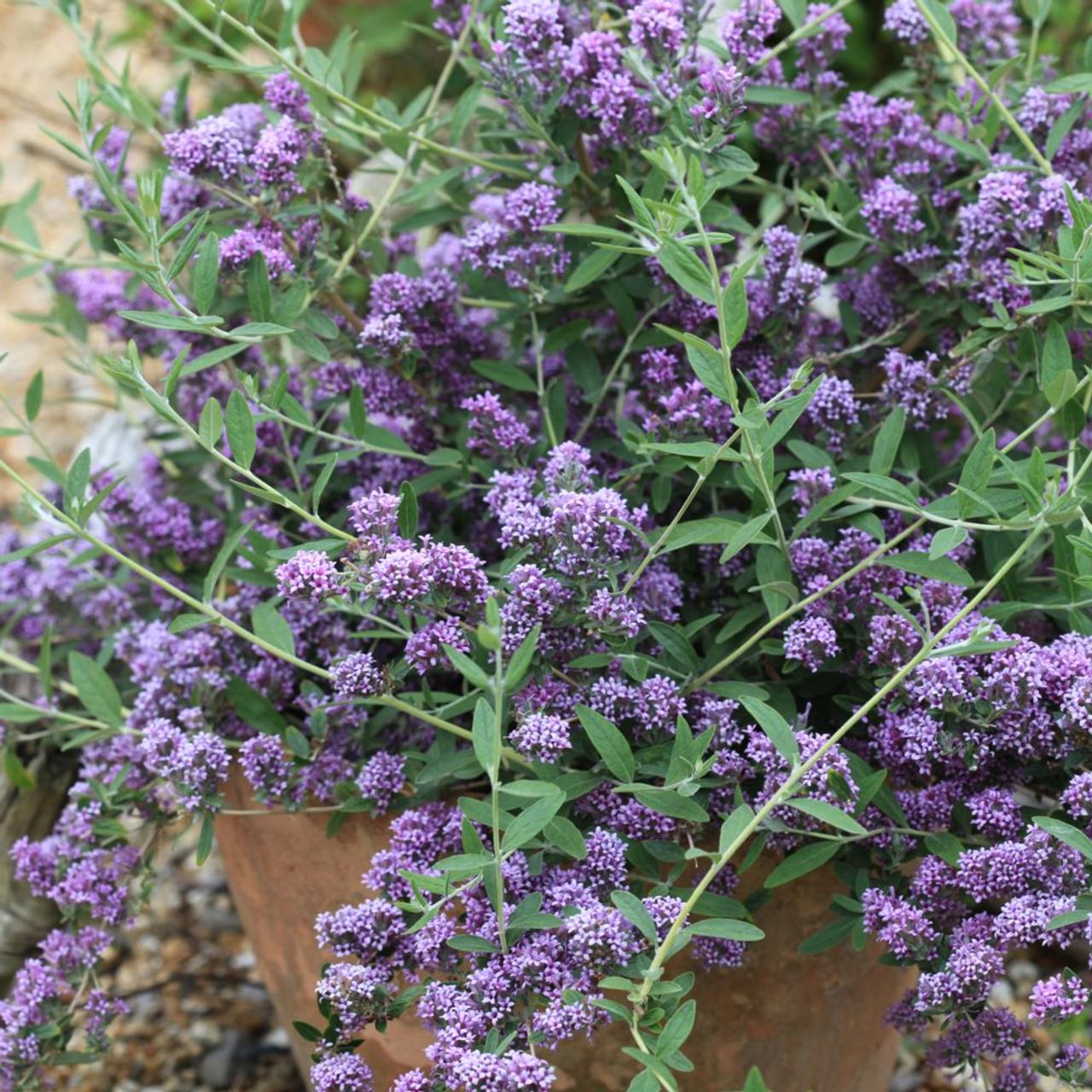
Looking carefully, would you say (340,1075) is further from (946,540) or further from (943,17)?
(943,17)

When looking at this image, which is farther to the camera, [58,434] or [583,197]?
[58,434]

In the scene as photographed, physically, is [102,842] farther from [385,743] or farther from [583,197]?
[583,197]

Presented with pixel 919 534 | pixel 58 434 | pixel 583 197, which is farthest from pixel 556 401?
pixel 58 434

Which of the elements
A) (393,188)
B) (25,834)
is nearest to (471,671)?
(393,188)

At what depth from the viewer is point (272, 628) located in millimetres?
1359

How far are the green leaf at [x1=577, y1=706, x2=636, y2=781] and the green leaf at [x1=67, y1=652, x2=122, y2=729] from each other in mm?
573

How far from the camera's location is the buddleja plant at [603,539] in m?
1.14

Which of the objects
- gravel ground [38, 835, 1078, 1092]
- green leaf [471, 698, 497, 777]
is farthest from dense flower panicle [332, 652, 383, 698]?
gravel ground [38, 835, 1078, 1092]

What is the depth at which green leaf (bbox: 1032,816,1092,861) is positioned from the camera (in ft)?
3.61

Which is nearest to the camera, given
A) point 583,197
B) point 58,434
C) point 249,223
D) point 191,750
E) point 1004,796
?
point 1004,796

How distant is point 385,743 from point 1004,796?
0.59m

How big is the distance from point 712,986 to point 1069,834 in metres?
0.41

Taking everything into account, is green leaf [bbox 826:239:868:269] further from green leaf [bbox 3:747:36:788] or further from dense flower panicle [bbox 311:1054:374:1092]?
green leaf [bbox 3:747:36:788]

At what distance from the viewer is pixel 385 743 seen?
57.7 inches
